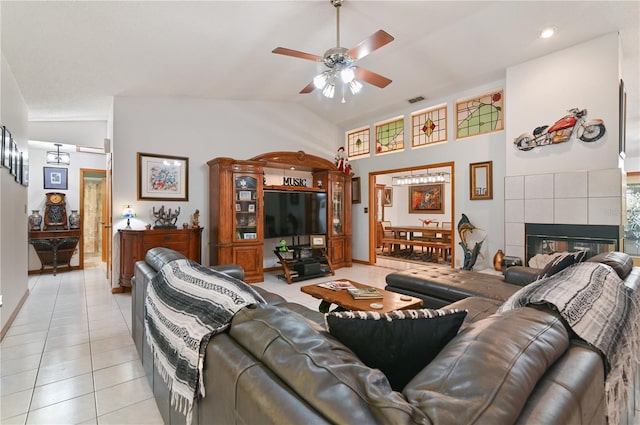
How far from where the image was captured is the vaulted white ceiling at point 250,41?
9.18ft

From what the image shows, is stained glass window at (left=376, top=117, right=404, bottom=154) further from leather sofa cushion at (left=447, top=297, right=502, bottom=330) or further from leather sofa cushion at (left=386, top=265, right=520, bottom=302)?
leather sofa cushion at (left=447, top=297, right=502, bottom=330)

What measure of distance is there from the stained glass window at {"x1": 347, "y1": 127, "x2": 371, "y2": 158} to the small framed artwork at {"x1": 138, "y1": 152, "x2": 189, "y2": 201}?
12.1 feet

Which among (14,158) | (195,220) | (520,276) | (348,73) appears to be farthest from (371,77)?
(14,158)

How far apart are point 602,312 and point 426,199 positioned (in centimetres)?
852

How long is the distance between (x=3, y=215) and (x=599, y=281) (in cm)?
469

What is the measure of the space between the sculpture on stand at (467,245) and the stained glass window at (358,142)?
8.54ft

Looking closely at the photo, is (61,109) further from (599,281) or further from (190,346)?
(599,281)

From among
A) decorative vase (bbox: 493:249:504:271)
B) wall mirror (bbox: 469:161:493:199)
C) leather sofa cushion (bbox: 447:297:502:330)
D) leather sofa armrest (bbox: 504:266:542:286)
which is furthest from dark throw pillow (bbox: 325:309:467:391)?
wall mirror (bbox: 469:161:493:199)

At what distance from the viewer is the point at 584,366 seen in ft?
3.01

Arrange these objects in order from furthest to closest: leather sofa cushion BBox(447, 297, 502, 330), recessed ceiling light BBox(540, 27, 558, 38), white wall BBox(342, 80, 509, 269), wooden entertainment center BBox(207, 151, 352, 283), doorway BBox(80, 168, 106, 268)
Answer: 1. doorway BBox(80, 168, 106, 268)
2. wooden entertainment center BBox(207, 151, 352, 283)
3. white wall BBox(342, 80, 509, 269)
4. recessed ceiling light BBox(540, 27, 558, 38)
5. leather sofa cushion BBox(447, 297, 502, 330)

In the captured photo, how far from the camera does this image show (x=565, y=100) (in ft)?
13.1

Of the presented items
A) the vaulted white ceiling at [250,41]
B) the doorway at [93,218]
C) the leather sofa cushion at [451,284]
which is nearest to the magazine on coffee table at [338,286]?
the leather sofa cushion at [451,284]

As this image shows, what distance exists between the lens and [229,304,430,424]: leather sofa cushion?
24.9 inches

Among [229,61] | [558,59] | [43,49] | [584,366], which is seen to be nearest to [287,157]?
[229,61]
